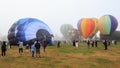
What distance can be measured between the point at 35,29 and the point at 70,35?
82.4 m

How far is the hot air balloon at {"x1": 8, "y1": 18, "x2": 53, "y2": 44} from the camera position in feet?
144

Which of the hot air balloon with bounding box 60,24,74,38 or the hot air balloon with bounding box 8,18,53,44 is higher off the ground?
the hot air balloon with bounding box 60,24,74,38

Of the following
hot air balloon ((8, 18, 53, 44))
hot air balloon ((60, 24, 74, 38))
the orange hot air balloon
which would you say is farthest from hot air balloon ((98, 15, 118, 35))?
hot air balloon ((60, 24, 74, 38))

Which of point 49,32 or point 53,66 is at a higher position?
point 49,32

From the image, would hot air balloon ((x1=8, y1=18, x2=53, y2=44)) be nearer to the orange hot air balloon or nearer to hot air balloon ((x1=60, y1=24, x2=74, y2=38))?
the orange hot air balloon

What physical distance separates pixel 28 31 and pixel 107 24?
3820cm

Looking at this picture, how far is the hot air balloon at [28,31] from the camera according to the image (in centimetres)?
4375

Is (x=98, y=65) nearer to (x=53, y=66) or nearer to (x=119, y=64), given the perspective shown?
(x=119, y=64)

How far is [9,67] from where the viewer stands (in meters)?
21.0

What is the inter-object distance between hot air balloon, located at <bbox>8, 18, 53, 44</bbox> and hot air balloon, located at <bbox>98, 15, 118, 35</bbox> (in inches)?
1340

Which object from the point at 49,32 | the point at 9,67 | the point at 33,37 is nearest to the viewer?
the point at 9,67

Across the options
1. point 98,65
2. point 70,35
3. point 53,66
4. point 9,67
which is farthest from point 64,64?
point 70,35

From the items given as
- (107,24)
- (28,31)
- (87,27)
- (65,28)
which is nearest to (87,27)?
(87,27)

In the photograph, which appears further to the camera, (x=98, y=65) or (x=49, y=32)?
(x=49, y=32)
